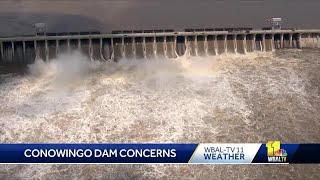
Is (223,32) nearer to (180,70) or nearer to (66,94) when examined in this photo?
(180,70)

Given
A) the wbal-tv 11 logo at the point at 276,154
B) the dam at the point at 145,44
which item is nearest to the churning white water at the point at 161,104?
the dam at the point at 145,44

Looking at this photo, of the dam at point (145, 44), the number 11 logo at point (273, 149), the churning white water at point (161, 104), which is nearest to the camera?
the number 11 logo at point (273, 149)

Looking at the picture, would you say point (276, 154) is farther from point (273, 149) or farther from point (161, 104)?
point (161, 104)

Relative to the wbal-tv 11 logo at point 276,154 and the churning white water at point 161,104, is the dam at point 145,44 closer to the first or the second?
the churning white water at point 161,104

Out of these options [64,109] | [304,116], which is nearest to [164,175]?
[64,109]

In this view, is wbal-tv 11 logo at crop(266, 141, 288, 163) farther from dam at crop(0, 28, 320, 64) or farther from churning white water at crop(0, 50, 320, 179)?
dam at crop(0, 28, 320, 64)
